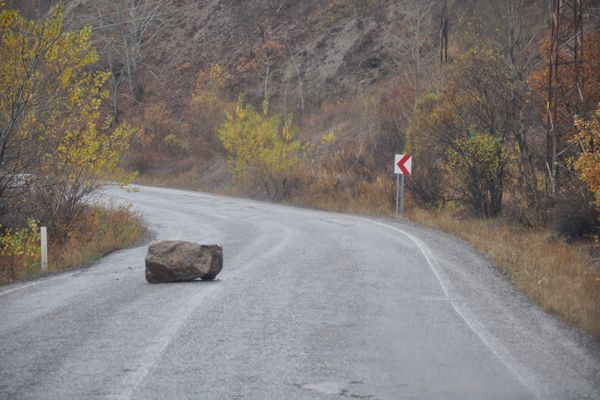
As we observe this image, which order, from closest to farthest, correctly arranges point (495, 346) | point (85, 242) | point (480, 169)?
point (495, 346) → point (85, 242) → point (480, 169)

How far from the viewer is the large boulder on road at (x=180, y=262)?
39.3 feet

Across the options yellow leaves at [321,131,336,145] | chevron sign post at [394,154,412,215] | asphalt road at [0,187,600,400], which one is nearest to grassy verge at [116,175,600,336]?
asphalt road at [0,187,600,400]

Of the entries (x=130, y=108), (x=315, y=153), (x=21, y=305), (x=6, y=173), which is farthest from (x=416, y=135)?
(x=130, y=108)

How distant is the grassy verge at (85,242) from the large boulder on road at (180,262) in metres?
2.97

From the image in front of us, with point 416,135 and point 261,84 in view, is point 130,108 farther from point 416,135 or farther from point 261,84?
point 416,135

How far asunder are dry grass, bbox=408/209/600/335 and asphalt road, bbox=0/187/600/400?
0.29 meters

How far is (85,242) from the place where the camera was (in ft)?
57.8

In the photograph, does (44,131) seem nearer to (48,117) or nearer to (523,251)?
(48,117)

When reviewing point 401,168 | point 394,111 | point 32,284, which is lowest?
point 32,284

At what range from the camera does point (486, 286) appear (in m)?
11.7

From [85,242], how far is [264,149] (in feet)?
53.5

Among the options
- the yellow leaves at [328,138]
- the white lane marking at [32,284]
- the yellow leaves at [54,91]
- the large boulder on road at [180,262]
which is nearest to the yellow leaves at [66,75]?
the yellow leaves at [54,91]

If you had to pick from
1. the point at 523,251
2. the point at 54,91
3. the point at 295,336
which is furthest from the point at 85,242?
the point at 295,336

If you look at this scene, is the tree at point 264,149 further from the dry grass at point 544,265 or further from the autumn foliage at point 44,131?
the autumn foliage at point 44,131
